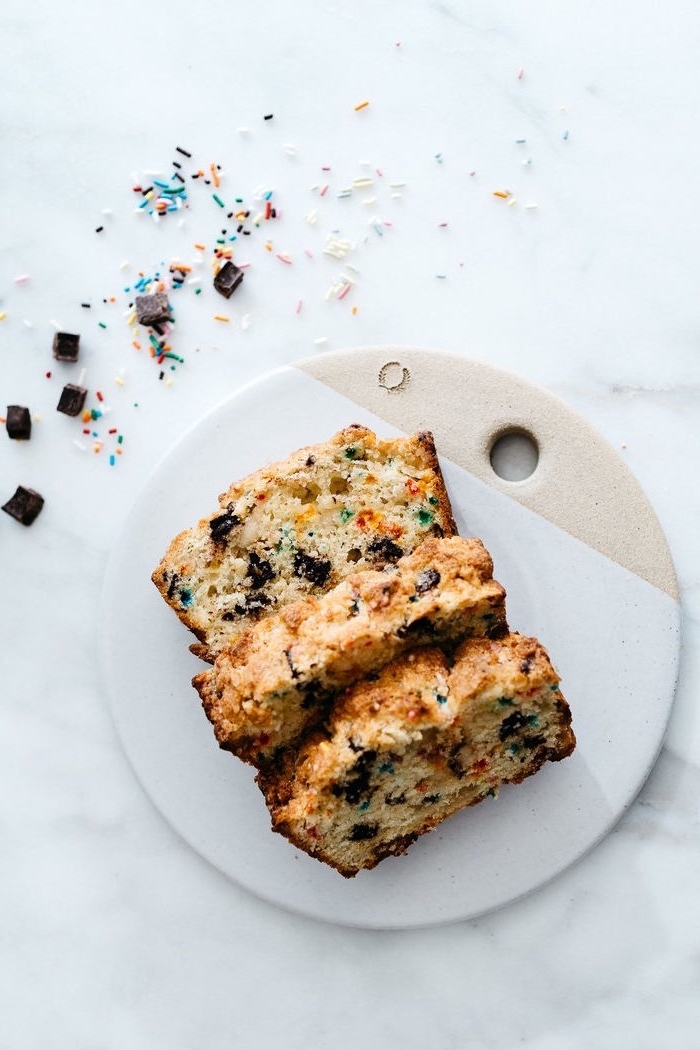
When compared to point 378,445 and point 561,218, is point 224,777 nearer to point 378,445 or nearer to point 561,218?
point 378,445

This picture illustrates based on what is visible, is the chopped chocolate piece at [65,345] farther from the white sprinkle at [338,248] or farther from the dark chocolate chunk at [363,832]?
the dark chocolate chunk at [363,832]

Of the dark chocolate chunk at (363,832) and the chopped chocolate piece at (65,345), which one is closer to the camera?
the dark chocolate chunk at (363,832)

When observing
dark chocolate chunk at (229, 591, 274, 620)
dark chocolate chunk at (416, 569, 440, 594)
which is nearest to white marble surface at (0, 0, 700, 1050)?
dark chocolate chunk at (229, 591, 274, 620)

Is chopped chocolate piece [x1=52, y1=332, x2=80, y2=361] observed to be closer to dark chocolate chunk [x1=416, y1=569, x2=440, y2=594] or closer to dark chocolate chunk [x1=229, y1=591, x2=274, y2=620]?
dark chocolate chunk [x1=229, y1=591, x2=274, y2=620]

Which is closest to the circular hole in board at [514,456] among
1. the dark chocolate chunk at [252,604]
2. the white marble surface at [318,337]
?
the white marble surface at [318,337]

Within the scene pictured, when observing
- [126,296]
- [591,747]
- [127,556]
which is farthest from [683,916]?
[126,296]

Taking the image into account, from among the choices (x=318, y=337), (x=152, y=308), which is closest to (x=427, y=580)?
(x=318, y=337)

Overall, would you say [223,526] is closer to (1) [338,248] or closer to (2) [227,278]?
(2) [227,278]
